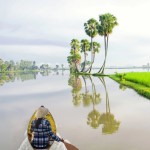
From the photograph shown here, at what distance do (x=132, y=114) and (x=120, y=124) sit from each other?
8.90 feet

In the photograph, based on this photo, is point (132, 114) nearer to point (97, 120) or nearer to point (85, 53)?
point (97, 120)

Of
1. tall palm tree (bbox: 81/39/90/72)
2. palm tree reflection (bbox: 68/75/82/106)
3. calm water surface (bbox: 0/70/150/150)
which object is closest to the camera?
calm water surface (bbox: 0/70/150/150)

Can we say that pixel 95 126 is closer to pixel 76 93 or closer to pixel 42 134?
pixel 42 134

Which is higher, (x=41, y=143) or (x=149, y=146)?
(x=41, y=143)

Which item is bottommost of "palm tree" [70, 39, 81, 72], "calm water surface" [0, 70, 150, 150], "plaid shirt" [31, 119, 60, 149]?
"calm water surface" [0, 70, 150, 150]

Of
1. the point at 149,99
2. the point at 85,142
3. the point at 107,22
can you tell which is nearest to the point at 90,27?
the point at 107,22

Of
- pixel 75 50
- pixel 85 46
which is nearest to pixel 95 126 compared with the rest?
pixel 85 46

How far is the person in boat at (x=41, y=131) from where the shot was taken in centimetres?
684

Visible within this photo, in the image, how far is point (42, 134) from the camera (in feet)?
22.8

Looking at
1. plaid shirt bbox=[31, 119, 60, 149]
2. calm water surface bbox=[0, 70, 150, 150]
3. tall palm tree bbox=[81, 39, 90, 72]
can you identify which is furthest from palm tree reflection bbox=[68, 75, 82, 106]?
tall palm tree bbox=[81, 39, 90, 72]

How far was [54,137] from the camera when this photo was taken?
6.87 meters

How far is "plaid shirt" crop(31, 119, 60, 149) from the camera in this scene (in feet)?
22.5

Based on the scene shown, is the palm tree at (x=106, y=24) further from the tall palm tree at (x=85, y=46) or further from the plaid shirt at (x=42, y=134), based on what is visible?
the plaid shirt at (x=42, y=134)

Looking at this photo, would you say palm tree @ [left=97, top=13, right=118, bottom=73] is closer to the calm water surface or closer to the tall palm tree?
the tall palm tree
